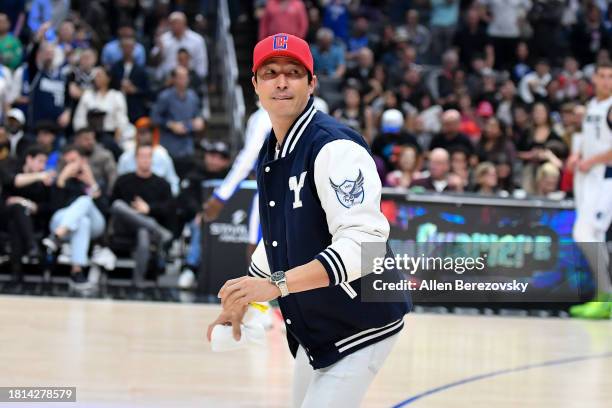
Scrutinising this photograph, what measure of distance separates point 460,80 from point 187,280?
7.60 metres

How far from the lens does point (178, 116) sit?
15.6 m

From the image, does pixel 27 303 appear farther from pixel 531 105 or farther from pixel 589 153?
pixel 531 105

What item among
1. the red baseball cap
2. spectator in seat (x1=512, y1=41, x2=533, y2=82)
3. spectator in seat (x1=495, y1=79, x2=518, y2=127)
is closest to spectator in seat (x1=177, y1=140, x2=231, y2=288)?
spectator in seat (x1=495, y1=79, x2=518, y2=127)

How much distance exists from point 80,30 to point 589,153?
355 inches

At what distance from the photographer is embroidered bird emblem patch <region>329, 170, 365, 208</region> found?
3.58 m

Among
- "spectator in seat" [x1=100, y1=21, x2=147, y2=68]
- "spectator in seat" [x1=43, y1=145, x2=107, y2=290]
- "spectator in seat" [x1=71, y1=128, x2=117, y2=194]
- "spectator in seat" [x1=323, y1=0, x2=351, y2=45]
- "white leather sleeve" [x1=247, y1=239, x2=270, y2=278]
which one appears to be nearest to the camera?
"white leather sleeve" [x1=247, y1=239, x2=270, y2=278]

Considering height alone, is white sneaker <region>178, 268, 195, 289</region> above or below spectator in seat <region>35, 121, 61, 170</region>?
below

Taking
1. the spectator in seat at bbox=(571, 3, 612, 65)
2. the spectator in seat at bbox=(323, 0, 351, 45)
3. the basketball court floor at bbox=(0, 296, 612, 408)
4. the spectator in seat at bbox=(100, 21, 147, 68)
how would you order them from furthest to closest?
the spectator in seat at bbox=(571, 3, 612, 65), the spectator in seat at bbox=(323, 0, 351, 45), the spectator in seat at bbox=(100, 21, 147, 68), the basketball court floor at bbox=(0, 296, 612, 408)

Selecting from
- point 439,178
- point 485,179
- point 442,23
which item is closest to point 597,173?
point 485,179

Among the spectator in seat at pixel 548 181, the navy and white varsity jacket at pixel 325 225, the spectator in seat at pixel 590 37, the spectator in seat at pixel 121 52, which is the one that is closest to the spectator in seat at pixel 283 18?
the spectator in seat at pixel 121 52

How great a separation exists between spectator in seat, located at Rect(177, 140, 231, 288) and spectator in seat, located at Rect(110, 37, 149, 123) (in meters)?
2.34

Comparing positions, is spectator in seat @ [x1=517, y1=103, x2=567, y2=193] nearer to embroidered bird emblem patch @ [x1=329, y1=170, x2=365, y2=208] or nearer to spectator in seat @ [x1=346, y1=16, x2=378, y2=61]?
spectator in seat @ [x1=346, y1=16, x2=378, y2=61]

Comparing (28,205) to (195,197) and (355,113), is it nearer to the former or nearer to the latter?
(195,197)

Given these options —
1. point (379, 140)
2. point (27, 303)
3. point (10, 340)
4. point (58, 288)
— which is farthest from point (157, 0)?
point (10, 340)
